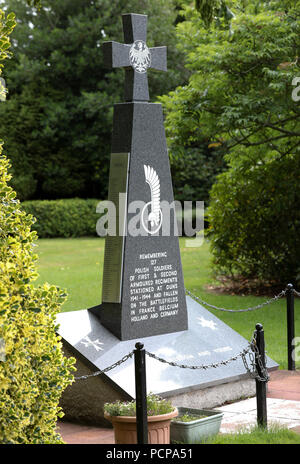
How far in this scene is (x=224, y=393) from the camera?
23.9 ft

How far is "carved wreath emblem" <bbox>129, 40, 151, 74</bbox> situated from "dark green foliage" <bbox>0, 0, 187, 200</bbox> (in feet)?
69.2

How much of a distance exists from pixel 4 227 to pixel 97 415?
262 centimetres

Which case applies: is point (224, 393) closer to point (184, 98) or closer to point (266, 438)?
point (266, 438)

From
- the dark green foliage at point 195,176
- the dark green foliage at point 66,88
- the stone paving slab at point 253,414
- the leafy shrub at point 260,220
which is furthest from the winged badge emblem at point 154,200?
the dark green foliage at point 195,176

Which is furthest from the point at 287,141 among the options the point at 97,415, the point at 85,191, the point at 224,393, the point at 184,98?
the point at 85,191

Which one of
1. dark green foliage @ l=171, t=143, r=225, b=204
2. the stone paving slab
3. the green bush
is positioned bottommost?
the stone paving slab

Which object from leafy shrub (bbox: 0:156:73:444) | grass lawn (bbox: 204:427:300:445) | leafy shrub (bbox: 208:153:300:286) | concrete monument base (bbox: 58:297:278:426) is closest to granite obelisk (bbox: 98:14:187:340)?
concrete monument base (bbox: 58:297:278:426)

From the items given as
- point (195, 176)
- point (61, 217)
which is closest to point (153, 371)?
point (61, 217)

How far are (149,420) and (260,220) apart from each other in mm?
9572

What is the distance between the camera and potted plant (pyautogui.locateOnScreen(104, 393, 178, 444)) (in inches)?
214

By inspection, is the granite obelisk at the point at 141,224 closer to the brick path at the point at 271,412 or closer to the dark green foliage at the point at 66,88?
the brick path at the point at 271,412

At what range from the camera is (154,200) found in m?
7.75

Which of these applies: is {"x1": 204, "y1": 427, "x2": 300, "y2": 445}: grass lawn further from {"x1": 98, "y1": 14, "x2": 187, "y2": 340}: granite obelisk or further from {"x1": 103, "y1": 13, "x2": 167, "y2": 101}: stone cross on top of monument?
{"x1": 103, "y1": 13, "x2": 167, "y2": 101}: stone cross on top of monument

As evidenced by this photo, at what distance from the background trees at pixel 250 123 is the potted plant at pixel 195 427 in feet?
24.6
